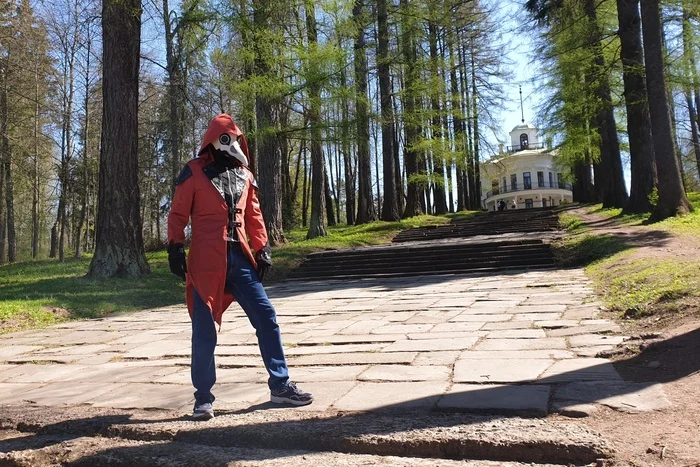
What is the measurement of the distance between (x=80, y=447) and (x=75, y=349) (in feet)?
11.7

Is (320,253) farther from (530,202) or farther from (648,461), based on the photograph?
(530,202)

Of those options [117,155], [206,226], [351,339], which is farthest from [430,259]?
[206,226]

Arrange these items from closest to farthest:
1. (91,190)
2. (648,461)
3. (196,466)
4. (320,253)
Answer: (648,461)
(196,466)
(320,253)
(91,190)

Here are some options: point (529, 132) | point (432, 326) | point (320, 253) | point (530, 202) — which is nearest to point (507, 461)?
point (432, 326)

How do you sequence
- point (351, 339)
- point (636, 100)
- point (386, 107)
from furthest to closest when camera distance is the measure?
point (386, 107), point (636, 100), point (351, 339)

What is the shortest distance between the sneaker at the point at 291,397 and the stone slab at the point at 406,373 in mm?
669

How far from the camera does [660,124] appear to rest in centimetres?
1403

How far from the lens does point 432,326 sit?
251 inches

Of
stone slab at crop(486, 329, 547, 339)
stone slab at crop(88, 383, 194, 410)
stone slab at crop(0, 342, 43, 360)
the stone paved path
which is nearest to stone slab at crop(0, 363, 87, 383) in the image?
the stone paved path

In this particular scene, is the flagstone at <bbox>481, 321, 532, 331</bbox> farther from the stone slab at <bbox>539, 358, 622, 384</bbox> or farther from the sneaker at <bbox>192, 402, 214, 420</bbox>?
the sneaker at <bbox>192, 402, 214, 420</bbox>

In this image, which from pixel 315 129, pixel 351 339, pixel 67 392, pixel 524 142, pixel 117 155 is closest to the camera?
pixel 67 392

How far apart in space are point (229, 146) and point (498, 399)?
2.20m

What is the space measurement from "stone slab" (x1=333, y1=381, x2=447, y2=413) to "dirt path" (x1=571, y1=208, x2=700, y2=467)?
910 mm

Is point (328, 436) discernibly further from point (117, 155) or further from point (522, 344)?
point (117, 155)
